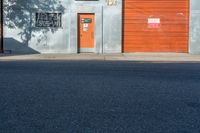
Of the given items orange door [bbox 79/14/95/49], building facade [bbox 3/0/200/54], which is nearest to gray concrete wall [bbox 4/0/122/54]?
building facade [bbox 3/0/200/54]

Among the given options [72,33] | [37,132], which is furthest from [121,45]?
[37,132]

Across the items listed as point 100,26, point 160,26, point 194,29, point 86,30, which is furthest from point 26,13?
point 194,29

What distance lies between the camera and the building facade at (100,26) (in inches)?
1336

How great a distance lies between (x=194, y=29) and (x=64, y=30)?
766 cm

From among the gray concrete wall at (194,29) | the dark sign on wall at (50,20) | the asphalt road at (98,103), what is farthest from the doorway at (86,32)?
the asphalt road at (98,103)

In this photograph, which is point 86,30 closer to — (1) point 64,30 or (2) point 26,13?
(1) point 64,30

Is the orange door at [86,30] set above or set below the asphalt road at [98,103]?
above

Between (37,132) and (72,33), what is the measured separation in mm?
25213

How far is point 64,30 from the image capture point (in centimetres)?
3409

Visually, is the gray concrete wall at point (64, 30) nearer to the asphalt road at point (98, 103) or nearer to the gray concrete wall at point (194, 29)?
the gray concrete wall at point (194, 29)

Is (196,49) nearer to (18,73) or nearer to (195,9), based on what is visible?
(195,9)

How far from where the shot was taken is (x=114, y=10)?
33.9 metres

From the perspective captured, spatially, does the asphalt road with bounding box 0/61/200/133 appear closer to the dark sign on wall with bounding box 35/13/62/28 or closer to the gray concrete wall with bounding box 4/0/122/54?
the gray concrete wall with bounding box 4/0/122/54

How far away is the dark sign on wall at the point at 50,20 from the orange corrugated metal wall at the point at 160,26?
3908 mm
